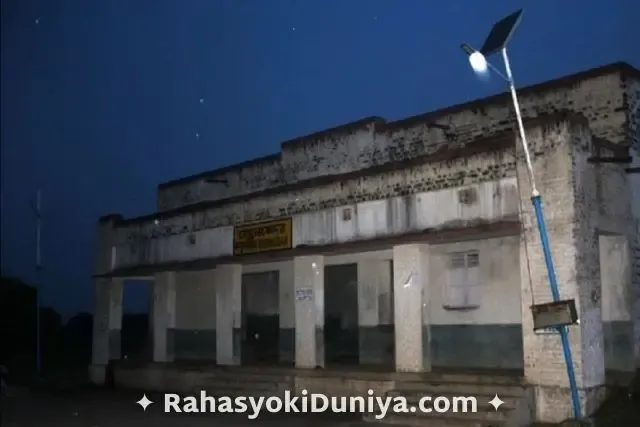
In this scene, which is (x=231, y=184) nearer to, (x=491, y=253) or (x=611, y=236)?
A: (x=491, y=253)

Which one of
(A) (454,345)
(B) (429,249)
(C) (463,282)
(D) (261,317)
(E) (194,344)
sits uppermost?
(B) (429,249)

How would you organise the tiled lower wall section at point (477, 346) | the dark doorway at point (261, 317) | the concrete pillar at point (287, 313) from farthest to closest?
the dark doorway at point (261, 317), the concrete pillar at point (287, 313), the tiled lower wall section at point (477, 346)

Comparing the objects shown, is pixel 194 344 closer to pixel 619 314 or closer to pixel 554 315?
pixel 619 314

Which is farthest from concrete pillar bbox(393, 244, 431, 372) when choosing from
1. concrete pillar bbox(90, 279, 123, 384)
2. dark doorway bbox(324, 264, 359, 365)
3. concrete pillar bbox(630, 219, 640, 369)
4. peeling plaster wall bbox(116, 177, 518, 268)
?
concrete pillar bbox(90, 279, 123, 384)

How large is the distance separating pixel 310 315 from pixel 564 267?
5672 mm

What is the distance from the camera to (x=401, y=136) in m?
16.5

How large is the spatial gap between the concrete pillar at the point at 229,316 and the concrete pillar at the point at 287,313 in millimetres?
1158

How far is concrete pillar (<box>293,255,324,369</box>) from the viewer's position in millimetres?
14680

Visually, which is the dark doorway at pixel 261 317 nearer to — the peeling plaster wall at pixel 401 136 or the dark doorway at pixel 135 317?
the peeling plaster wall at pixel 401 136

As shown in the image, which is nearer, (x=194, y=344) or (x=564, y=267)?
(x=564, y=267)

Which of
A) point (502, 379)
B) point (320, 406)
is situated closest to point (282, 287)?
point (320, 406)

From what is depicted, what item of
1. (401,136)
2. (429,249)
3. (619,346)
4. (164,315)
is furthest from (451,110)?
(164,315)

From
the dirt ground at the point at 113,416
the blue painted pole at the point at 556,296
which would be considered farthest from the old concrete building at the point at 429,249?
the dirt ground at the point at 113,416

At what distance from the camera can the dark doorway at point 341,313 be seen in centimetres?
1697
